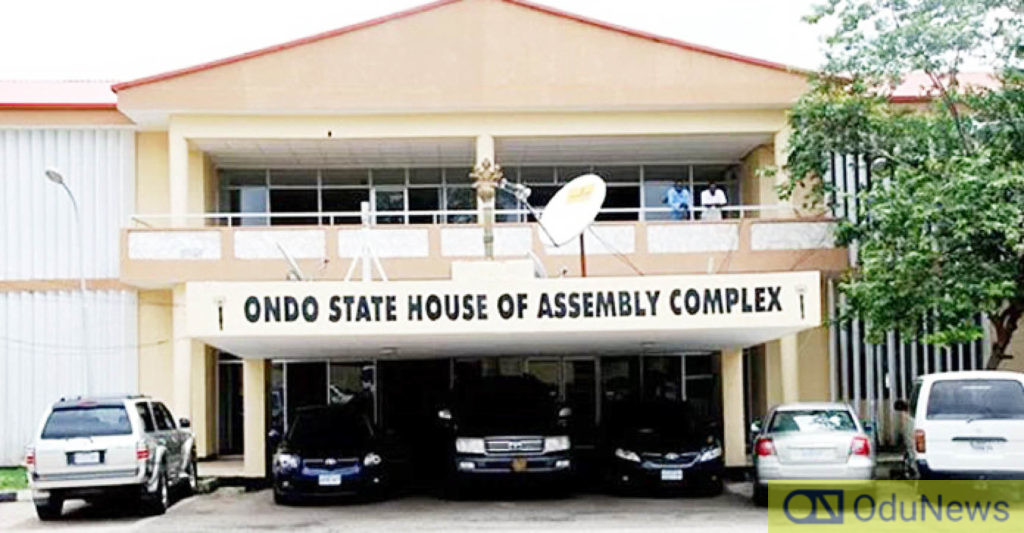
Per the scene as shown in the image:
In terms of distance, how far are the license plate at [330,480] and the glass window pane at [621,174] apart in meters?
12.6

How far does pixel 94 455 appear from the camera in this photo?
19.1m

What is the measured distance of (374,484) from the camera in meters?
20.9

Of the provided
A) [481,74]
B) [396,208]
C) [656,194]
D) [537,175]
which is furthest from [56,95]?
[656,194]

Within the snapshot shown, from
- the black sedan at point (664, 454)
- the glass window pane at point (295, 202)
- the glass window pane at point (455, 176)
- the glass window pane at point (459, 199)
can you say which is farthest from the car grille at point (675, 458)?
the glass window pane at point (295, 202)

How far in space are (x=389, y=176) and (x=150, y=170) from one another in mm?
5330

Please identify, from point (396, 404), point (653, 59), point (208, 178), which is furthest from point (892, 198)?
point (208, 178)

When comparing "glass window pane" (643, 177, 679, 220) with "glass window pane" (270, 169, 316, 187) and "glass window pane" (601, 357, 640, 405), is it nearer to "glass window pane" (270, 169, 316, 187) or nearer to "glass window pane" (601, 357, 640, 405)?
"glass window pane" (601, 357, 640, 405)

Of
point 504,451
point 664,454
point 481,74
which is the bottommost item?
point 664,454

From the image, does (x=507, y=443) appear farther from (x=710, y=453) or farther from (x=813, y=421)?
(x=813, y=421)

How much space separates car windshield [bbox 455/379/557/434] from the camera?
69.4ft

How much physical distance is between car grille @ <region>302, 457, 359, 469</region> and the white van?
8288mm

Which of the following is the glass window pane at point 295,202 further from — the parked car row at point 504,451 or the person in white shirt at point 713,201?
the parked car row at point 504,451

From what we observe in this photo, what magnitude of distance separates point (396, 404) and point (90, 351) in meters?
6.53

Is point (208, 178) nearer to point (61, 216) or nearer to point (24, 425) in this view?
point (61, 216)
